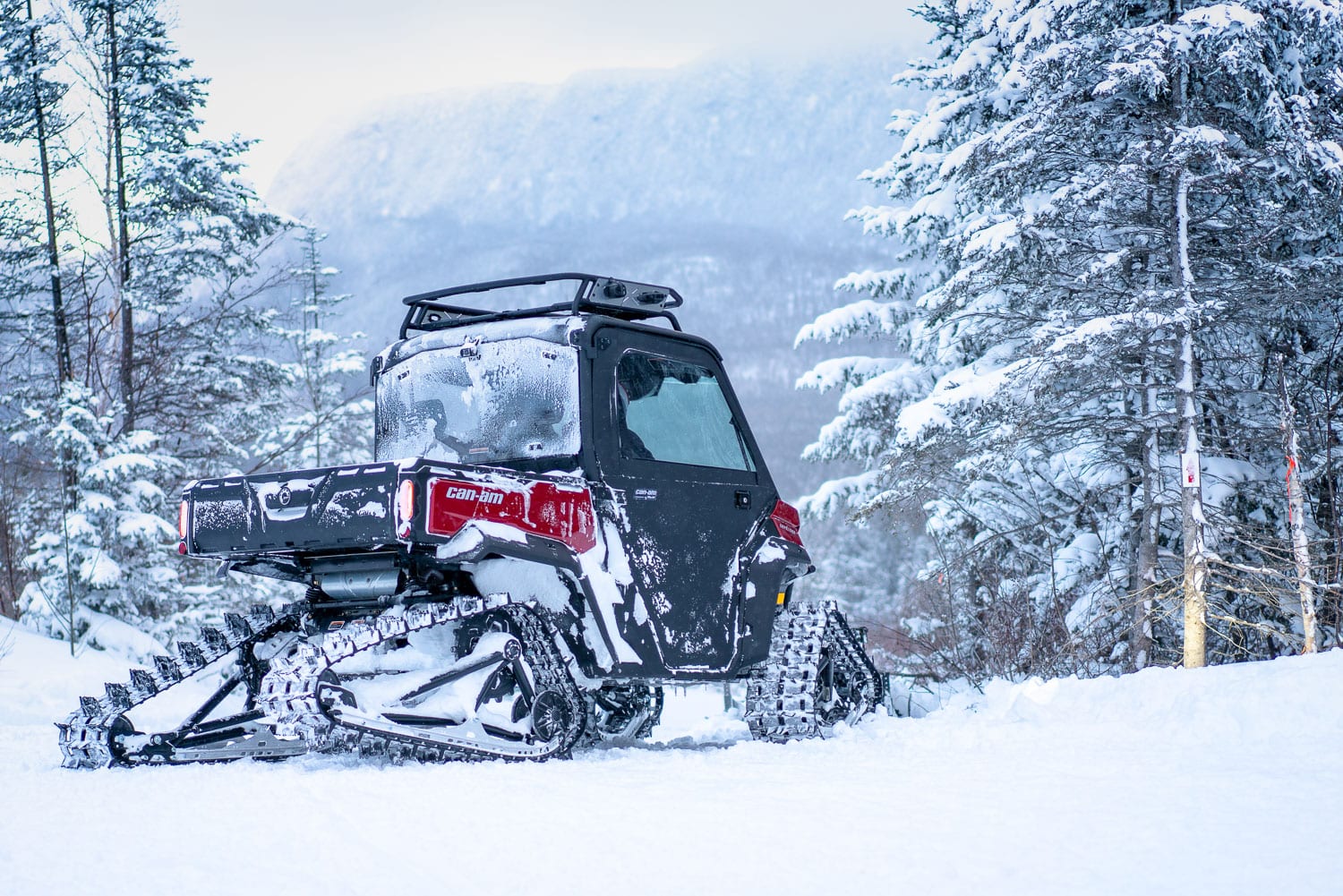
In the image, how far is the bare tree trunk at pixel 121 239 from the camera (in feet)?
67.5

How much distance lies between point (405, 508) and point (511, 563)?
0.95 meters

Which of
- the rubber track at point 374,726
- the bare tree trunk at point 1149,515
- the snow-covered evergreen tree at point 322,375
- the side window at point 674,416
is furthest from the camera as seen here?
the snow-covered evergreen tree at point 322,375

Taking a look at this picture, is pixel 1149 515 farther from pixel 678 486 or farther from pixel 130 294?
pixel 130 294

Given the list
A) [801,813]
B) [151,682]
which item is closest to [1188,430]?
[801,813]

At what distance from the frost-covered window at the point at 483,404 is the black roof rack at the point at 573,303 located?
27cm

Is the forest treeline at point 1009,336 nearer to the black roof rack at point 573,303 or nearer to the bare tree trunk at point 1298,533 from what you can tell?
the bare tree trunk at point 1298,533

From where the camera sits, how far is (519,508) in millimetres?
5812

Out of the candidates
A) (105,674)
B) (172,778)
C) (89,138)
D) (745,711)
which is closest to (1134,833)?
(745,711)

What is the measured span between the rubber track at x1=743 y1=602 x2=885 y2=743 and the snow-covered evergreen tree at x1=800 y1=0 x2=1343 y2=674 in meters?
3.71

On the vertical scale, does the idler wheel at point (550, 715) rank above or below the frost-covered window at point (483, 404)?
below

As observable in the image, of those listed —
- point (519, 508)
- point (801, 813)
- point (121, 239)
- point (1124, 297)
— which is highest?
point (121, 239)

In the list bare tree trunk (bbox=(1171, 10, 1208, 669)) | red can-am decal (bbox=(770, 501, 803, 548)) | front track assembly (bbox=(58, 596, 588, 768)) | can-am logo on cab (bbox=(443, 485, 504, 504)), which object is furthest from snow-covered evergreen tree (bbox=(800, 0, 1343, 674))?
can-am logo on cab (bbox=(443, 485, 504, 504))

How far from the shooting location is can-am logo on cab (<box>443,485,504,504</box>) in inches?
216

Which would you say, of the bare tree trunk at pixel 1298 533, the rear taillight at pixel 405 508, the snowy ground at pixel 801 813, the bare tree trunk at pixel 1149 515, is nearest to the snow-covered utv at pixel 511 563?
the rear taillight at pixel 405 508
